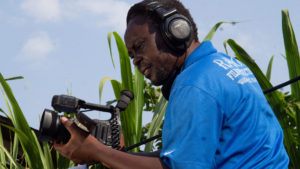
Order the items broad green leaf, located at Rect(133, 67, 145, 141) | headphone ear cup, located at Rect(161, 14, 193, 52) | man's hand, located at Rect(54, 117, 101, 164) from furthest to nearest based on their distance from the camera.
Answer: broad green leaf, located at Rect(133, 67, 145, 141)
headphone ear cup, located at Rect(161, 14, 193, 52)
man's hand, located at Rect(54, 117, 101, 164)

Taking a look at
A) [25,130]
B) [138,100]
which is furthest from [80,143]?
[138,100]

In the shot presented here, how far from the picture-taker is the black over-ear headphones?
1485 mm

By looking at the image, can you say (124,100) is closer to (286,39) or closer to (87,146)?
(87,146)

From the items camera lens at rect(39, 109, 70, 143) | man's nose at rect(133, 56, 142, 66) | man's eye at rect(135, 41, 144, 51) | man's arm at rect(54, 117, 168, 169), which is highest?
man's eye at rect(135, 41, 144, 51)

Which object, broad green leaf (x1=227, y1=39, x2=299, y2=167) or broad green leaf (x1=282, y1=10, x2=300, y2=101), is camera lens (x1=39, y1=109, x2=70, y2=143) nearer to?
broad green leaf (x1=227, y1=39, x2=299, y2=167)

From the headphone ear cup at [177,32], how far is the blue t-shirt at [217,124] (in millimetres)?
164

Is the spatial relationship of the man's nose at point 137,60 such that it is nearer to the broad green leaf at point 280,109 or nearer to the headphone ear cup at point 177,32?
the headphone ear cup at point 177,32

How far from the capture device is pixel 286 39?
2.77m

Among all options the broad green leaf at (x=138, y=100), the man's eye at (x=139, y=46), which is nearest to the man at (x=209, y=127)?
the man's eye at (x=139, y=46)

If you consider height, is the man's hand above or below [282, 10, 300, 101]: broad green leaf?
below

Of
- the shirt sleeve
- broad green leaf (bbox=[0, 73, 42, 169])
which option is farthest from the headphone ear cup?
broad green leaf (bbox=[0, 73, 42, 169])

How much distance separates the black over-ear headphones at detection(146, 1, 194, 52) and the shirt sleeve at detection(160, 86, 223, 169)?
11.4 inches

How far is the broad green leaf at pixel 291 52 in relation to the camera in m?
2.70

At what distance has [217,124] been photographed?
122 cm
